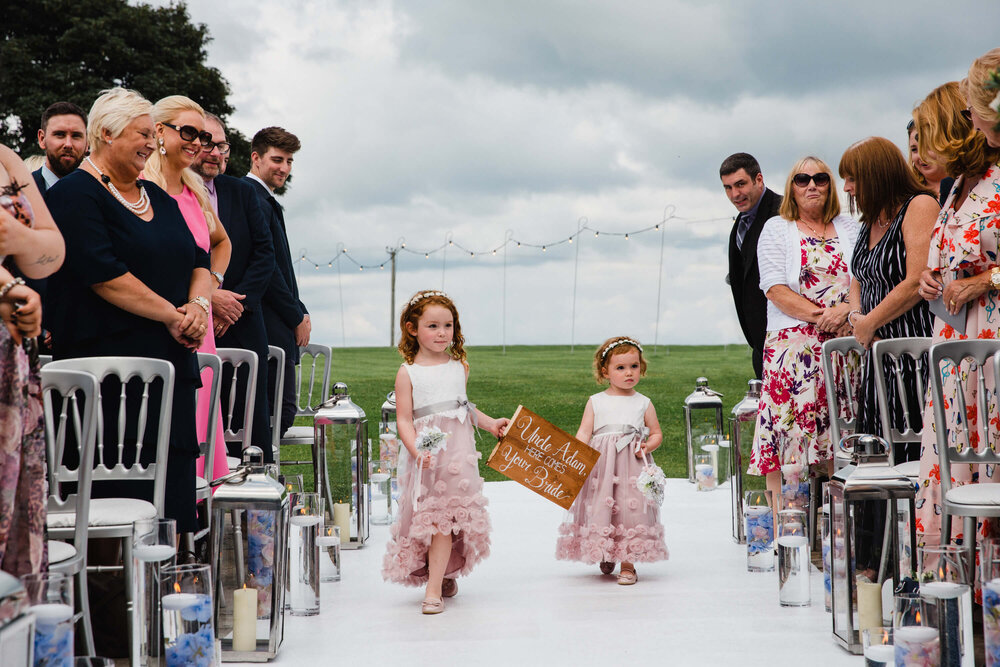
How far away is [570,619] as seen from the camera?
3609 millimetres

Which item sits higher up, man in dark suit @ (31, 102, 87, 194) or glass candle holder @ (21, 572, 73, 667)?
man in dark suit @ (31, 102, 87, 194)

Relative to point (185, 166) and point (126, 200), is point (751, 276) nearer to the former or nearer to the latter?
point (185, 166)

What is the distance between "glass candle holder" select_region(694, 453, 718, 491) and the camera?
669 centimetres

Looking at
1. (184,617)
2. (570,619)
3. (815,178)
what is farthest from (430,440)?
(815,178)

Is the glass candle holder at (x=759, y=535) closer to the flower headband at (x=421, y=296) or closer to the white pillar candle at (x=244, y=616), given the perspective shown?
the flower headband at (x=421, y=296)

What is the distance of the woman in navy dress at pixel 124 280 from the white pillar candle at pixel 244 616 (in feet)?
1.25

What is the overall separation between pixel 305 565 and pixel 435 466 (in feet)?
2.01

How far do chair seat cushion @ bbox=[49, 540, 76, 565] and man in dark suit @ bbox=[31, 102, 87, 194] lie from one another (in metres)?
2.83

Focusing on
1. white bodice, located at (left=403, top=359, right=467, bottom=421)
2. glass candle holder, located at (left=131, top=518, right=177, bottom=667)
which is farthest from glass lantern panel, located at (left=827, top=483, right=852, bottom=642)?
glass candle holder, located at (left=131, top=518, right=177, bottom=667)

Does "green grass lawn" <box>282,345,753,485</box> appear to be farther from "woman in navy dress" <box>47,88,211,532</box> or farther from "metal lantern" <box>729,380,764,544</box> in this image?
"woman in navy dress" <box>47,88,211,532</box>

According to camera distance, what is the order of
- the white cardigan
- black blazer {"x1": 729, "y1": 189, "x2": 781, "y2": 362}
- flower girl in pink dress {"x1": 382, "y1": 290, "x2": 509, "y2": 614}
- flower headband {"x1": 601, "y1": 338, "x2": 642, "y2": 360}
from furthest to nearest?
black blazer {"x1": 729, "y1": 189, "x2": 781, "y2": 362}
the white cardigan
flower headband {"x1": 601, "y1": 338, "x2": 642, "y2": 360}
flower girl in pink dress {"x1": 382, "y1": 290, "x2": 509, "y2": 614}

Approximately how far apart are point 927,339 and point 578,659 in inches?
73.0

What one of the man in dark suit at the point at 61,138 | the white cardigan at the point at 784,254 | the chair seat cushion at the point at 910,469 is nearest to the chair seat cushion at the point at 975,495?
the chair seat cushion at the point at 910,469

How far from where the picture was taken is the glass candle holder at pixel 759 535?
14.0 ft
